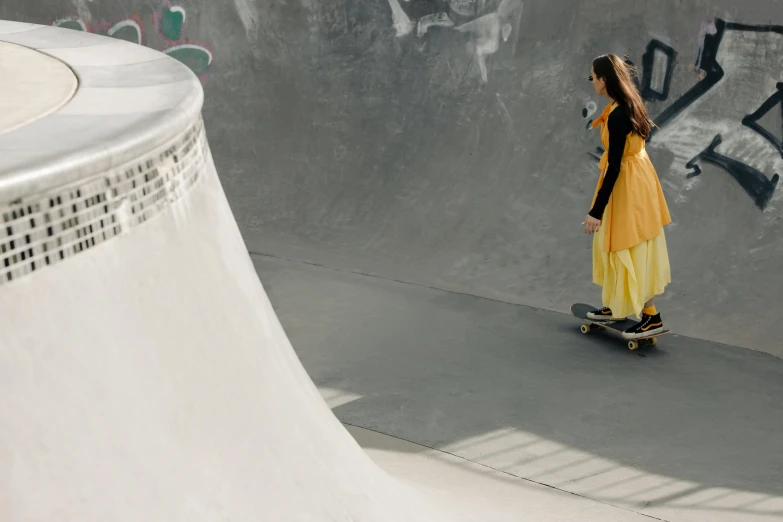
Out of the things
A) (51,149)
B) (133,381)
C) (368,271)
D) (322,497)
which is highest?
(51,149)

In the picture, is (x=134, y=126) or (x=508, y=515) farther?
(x=508, y=515)

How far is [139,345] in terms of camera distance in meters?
2.26

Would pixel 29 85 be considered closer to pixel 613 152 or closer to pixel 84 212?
pixel 84 212

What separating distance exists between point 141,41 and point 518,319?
4.69 metres

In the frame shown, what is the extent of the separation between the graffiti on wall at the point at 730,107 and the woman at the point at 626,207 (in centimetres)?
72

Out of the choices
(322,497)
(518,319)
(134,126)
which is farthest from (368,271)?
(134,126)

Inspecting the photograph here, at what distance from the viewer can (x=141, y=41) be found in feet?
27.0

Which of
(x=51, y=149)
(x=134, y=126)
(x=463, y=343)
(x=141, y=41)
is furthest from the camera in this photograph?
(x=141, y=41)

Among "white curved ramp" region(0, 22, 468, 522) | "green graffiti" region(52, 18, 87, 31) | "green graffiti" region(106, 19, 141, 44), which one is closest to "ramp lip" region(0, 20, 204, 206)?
"white curved ramp" region(0, 22, 468, 522)

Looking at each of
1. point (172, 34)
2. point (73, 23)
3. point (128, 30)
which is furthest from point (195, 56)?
point (73, 23)

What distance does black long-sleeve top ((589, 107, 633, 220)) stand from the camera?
5.02 meters

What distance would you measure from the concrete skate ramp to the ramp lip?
3246 millimetres

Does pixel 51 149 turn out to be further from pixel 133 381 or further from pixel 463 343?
pixel 463 343

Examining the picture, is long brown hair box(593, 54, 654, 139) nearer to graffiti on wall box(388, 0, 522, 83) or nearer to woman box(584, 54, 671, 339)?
woman box(584, 54, 671, 339)
